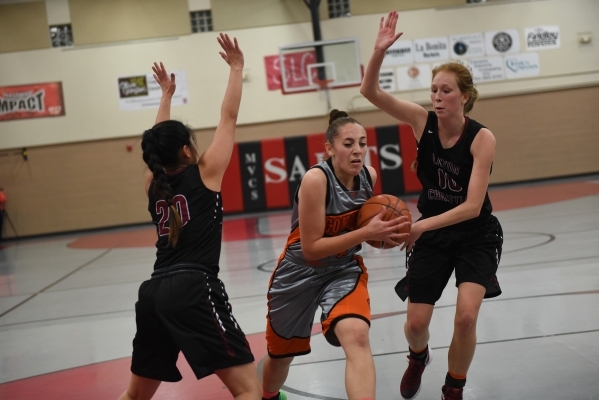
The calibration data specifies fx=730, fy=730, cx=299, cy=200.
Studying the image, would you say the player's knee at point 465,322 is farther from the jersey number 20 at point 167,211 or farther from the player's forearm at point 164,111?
the player's forearm at point 164,111

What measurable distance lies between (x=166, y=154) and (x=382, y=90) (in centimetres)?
134

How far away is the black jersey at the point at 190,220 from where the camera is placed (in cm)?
315

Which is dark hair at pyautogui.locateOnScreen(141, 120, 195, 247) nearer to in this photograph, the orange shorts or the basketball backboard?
the orange shorts

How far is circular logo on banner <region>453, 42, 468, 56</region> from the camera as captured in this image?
56.9ft

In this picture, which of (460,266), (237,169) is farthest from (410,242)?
(237,169)

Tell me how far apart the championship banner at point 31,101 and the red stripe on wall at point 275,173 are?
5.01 metres

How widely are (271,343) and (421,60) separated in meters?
14.5

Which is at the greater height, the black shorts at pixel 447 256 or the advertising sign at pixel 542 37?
the advertising sign at pixel 542 37

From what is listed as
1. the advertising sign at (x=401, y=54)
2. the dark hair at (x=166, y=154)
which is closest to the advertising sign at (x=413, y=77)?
the advertising sign at (x=401, y=54)

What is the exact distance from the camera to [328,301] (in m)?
3.46

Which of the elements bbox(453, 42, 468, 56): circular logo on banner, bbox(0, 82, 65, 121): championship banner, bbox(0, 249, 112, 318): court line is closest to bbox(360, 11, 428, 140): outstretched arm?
bbox(0, 249, 112, 318): court line

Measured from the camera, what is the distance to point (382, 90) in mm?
3941

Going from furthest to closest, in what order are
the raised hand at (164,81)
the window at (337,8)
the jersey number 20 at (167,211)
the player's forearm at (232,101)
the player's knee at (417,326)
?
the window at (337,8) < the raised hand at (164,81) < the player's knee at (417,326) < the player's forearm at (232,101) < the jersey number 20 at (167,211)

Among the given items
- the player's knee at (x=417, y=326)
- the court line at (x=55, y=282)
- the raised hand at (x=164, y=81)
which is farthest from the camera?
the court line at (x=55, y=282)
